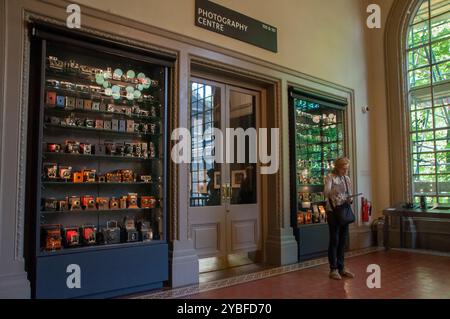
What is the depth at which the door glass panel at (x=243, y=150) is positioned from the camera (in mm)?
5359

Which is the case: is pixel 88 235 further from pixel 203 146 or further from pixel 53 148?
pixel 203 146

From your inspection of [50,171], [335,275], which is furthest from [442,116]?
[50,171]

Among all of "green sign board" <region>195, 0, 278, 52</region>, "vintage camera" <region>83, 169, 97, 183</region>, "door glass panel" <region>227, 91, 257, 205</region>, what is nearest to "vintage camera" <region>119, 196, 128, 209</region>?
"vintage camera" <region>83, 169, 97, 183</region>

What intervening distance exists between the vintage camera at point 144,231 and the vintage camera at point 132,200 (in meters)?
0.22

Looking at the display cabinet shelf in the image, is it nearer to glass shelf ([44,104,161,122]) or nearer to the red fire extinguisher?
glass shelf ([44,104,161,122])

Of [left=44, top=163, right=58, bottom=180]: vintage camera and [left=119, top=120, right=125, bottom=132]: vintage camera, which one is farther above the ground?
[left=119, top=120, right=125, bottom=132]: vintage camera

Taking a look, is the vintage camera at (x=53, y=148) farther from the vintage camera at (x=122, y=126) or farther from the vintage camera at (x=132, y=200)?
the vintage camera at (x=132, y=200)

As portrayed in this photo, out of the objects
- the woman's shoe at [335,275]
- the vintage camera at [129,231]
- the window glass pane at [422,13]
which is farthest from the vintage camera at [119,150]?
the window glass pane at [422,13]

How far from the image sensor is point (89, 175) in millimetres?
3875

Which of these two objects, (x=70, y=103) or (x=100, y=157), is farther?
(x=100, y=157)

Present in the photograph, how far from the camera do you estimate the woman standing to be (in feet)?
14.4

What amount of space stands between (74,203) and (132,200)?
2.12ft

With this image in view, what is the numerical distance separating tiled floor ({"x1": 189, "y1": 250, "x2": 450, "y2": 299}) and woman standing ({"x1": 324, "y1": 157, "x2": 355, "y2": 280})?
0.65ft

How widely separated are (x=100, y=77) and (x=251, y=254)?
3.31m
